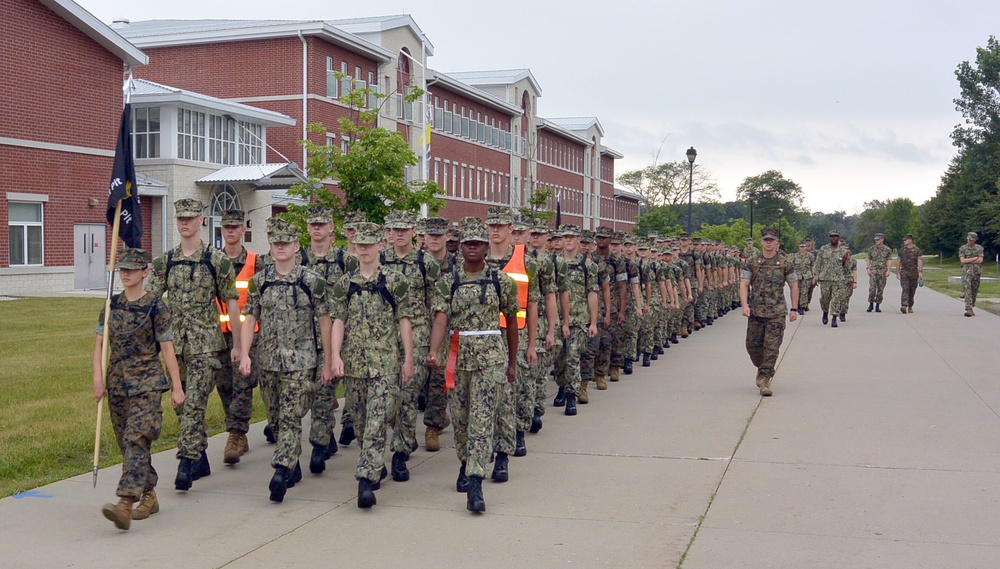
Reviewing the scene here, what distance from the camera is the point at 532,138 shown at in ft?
252

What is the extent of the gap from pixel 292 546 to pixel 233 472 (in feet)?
8.07

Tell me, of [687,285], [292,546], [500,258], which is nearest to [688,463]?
[500,258]

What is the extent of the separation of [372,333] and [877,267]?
22.9 metres

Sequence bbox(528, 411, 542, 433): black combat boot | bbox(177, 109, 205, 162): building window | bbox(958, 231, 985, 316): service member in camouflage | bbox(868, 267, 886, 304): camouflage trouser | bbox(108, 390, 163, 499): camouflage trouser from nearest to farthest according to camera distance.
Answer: bbox(108, 390, 163, 499): camouflage trouser
bbox(528, 411, 542, 433): black combat boot
bbox(958, 231, 985, 316): service member in camouflage
bbox(868, 267, 886, 304): camouflage trouser
bbox(177, 109, 205, 162): building window

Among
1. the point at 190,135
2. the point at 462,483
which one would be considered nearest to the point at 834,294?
the point at 462,483

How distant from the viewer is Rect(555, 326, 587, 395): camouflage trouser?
1220 cm

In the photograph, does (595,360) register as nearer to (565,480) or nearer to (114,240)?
(565,480)

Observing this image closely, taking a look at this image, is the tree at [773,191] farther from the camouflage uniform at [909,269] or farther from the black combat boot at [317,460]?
the black combat boot at [317,460]

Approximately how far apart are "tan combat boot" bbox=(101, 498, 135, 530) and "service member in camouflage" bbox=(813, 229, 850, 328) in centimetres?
2005

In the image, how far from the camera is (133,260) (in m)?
7.31

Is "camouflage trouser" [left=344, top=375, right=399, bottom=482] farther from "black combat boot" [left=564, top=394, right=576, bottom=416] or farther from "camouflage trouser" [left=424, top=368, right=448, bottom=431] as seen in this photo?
"black combat boot" [left=564, top=394, right=576, bottom=416]

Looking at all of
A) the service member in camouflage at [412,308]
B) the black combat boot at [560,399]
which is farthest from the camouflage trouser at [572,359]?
the service member in camouflage at [412,308]

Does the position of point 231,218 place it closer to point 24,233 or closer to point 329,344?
point 329,344

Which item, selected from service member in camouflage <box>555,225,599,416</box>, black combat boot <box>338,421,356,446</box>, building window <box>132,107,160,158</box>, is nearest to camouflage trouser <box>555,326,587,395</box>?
service member in camouflage <box>555,225,599,416</box>
